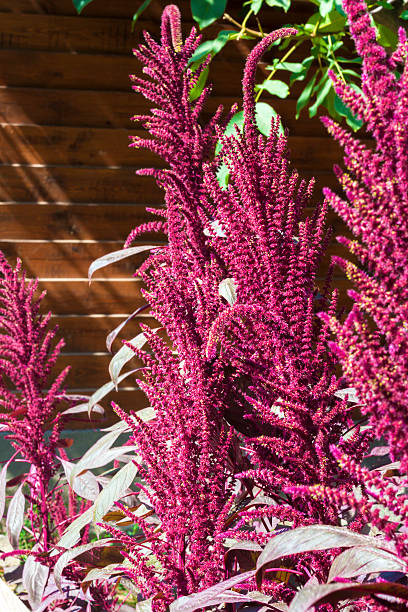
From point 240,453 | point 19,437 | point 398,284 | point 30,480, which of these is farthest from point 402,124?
point 30,480

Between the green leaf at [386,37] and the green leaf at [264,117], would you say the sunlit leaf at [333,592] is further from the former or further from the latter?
the green leaf at [386,37]

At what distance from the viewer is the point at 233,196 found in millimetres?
745

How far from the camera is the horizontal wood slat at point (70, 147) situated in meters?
3.26

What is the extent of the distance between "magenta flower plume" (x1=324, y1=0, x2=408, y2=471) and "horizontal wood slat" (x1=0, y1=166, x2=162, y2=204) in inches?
117

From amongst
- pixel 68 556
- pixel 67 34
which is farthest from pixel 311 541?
pixel 67 34

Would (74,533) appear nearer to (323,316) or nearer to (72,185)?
(323,316)

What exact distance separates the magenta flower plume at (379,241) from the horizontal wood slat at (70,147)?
286cm

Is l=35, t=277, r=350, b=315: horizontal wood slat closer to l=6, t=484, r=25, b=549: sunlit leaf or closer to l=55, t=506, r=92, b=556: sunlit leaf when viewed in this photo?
l=6, t=484, r=25, b=549: sunlit leaf

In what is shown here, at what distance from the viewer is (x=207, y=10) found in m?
1.40

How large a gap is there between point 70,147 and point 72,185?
0.19 meters

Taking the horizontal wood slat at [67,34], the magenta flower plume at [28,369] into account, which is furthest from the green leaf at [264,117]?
the horizontal wood slat at [67,34]

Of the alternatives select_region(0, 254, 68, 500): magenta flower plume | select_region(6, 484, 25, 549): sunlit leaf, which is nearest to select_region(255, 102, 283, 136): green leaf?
select_region(0, 254, 68, 500): magenta flower plume

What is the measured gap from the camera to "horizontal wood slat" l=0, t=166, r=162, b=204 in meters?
3.30

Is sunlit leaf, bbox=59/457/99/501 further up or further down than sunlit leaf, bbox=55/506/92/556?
further up
